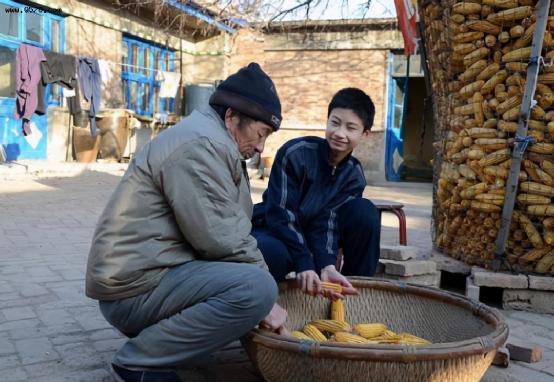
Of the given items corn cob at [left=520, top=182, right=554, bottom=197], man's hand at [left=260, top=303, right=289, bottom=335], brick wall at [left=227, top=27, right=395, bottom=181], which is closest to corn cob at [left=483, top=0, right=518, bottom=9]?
corn cob at [left=520, top=182, right=554, bottom=197]

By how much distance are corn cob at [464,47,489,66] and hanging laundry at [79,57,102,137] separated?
981 centimetres

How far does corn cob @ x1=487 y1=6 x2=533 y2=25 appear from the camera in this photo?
3.59 m

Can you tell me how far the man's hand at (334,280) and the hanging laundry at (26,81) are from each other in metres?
9.67

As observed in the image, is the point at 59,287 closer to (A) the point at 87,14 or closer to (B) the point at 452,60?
(B) the point at 452,60

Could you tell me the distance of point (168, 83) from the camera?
14.9 metres

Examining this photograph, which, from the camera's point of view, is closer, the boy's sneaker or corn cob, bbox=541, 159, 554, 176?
the boy's sneaker

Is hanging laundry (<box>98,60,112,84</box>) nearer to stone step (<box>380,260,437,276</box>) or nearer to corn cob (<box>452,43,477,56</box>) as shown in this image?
corn cob (<box>452,43,477,56</box>)

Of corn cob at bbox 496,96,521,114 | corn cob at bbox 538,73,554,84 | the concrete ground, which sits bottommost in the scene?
the concrete ground

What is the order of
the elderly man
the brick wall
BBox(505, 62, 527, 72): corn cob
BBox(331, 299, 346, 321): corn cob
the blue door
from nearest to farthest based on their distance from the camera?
the elderly man < BBox(331, 299, 346, 321): corn cob < BBox(505, 62, 527, 72): corn cob < the blue door < the brick wall

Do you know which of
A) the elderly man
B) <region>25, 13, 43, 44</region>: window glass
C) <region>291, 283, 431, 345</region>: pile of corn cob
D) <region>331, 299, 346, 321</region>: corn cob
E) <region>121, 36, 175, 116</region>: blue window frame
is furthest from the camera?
<region>121, 36, 175, 116</region>: blue window frame

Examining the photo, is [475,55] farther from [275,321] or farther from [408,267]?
[275,321]

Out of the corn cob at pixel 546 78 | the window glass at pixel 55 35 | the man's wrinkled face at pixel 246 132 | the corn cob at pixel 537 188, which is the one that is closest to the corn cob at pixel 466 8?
the corn cob at pixel 546 78

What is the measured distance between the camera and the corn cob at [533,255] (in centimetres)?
371

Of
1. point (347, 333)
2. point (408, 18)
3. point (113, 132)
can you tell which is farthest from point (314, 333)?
point (113, 132)
